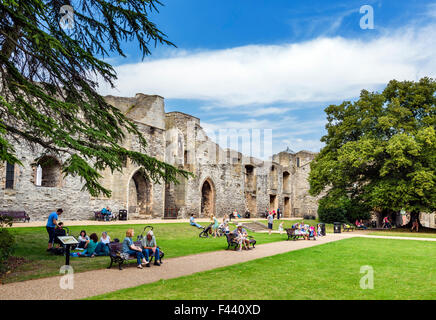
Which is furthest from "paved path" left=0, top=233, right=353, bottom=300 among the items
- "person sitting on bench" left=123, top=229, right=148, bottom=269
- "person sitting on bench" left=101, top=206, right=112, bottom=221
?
"person sitting on bench" left=101, top=206, right=112, bottom=221

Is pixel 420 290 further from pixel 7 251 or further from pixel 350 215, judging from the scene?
pixel 350 215

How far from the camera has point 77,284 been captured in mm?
6297

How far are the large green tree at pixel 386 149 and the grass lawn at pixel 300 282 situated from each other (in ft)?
46.0

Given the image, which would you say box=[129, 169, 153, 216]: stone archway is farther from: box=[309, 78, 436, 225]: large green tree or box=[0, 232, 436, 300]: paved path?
box=[0, 232, 436, 300]: paved path

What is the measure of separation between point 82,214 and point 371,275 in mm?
17242

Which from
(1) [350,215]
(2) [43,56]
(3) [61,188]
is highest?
(2) [43,56]

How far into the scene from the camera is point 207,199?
104 ft

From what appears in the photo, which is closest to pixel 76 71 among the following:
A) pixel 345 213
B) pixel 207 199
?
pixel 207 199

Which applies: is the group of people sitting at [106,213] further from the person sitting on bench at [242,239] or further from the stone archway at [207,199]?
the person sitting on bench at [242,239]

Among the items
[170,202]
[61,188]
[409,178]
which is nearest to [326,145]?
[409,178]

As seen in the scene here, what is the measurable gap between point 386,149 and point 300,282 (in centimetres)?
1854

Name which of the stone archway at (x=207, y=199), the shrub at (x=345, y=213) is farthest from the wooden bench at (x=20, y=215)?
the shrub at (x=345, y=213)

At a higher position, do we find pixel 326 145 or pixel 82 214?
pixel 326 145

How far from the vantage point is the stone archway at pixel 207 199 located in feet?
103
